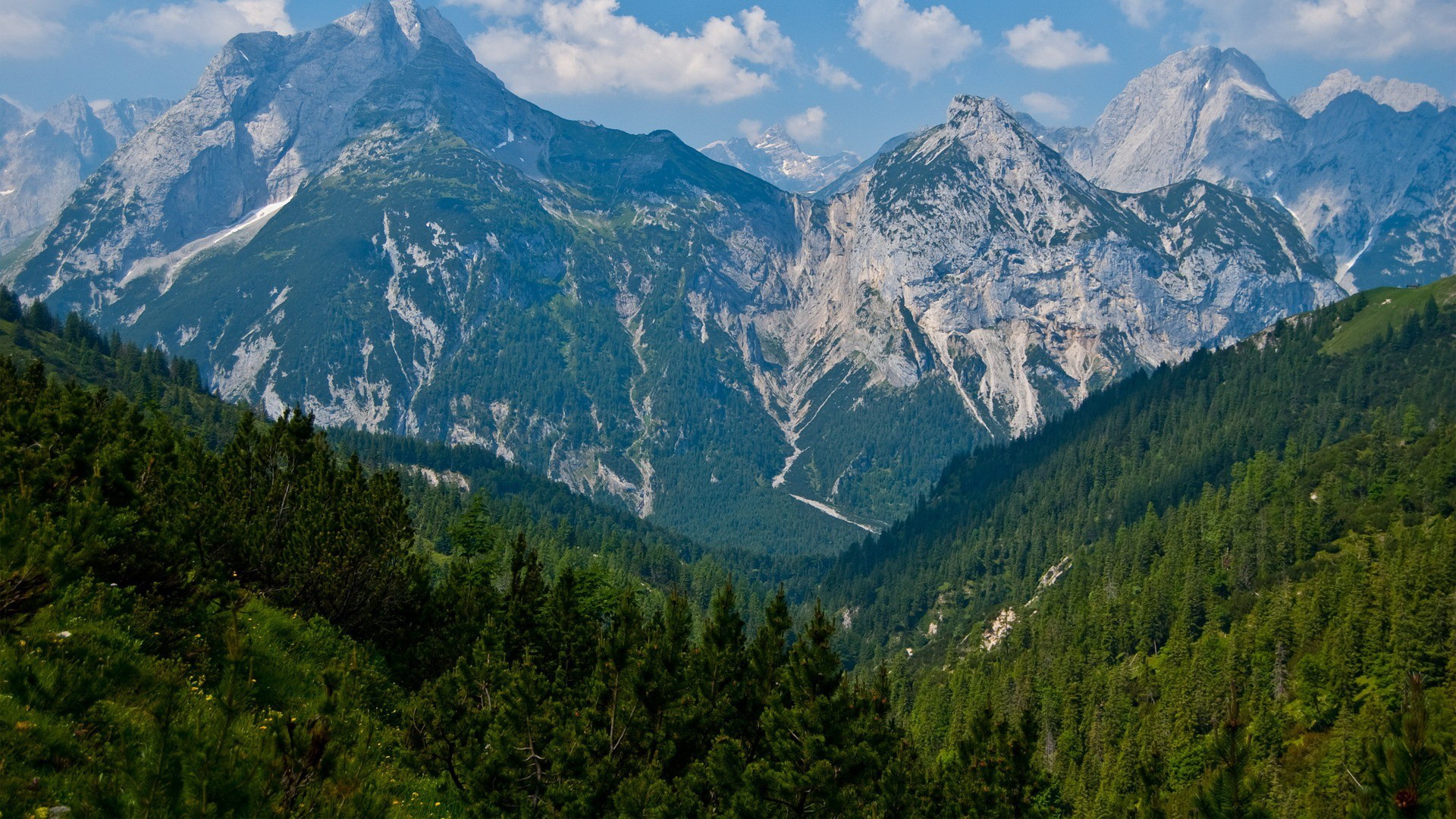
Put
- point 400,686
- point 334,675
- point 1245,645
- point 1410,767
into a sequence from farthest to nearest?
point 1245,645 → point 400,686 → point 334,675 → point 1410,767

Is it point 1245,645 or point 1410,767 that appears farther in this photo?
point 1245,645

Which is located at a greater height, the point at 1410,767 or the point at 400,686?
the point at 1410,767

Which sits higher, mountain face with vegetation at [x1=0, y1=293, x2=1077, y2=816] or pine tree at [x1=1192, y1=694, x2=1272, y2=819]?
pine tree at [x1=1192, y1=694, x2=1272, y2=819]

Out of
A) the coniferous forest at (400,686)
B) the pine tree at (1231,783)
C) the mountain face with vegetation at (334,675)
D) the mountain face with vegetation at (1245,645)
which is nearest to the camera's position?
the mountain face with vegetation at (334,675)

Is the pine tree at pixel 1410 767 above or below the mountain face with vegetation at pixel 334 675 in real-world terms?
above

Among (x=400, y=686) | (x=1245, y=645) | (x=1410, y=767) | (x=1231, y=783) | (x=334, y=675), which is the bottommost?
(x=400, y=686)

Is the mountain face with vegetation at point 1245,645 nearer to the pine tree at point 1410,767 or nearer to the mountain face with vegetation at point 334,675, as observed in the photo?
the pine tree at point 1410,767

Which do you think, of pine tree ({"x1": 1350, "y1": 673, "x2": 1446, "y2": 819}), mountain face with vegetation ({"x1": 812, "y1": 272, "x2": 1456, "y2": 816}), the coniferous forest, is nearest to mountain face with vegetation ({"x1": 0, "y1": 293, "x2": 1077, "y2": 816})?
the coniferous forest

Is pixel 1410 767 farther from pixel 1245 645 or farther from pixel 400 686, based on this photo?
pixel 1245 645

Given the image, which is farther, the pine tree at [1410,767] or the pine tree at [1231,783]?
the pine tree at [1231,783]

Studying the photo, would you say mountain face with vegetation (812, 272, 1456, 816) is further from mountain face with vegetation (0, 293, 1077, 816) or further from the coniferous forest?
mountain face with vegetation (0, 293, 1077, 816)

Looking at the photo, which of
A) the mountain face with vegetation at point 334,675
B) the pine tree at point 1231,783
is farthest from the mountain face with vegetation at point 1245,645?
the mountain face with vegetation at point 334,675

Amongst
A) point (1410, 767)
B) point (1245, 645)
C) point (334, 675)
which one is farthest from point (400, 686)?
point (1245, 645)

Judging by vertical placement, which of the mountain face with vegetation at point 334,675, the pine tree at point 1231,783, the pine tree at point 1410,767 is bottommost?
the mountain face with vegetation at point 334,675
